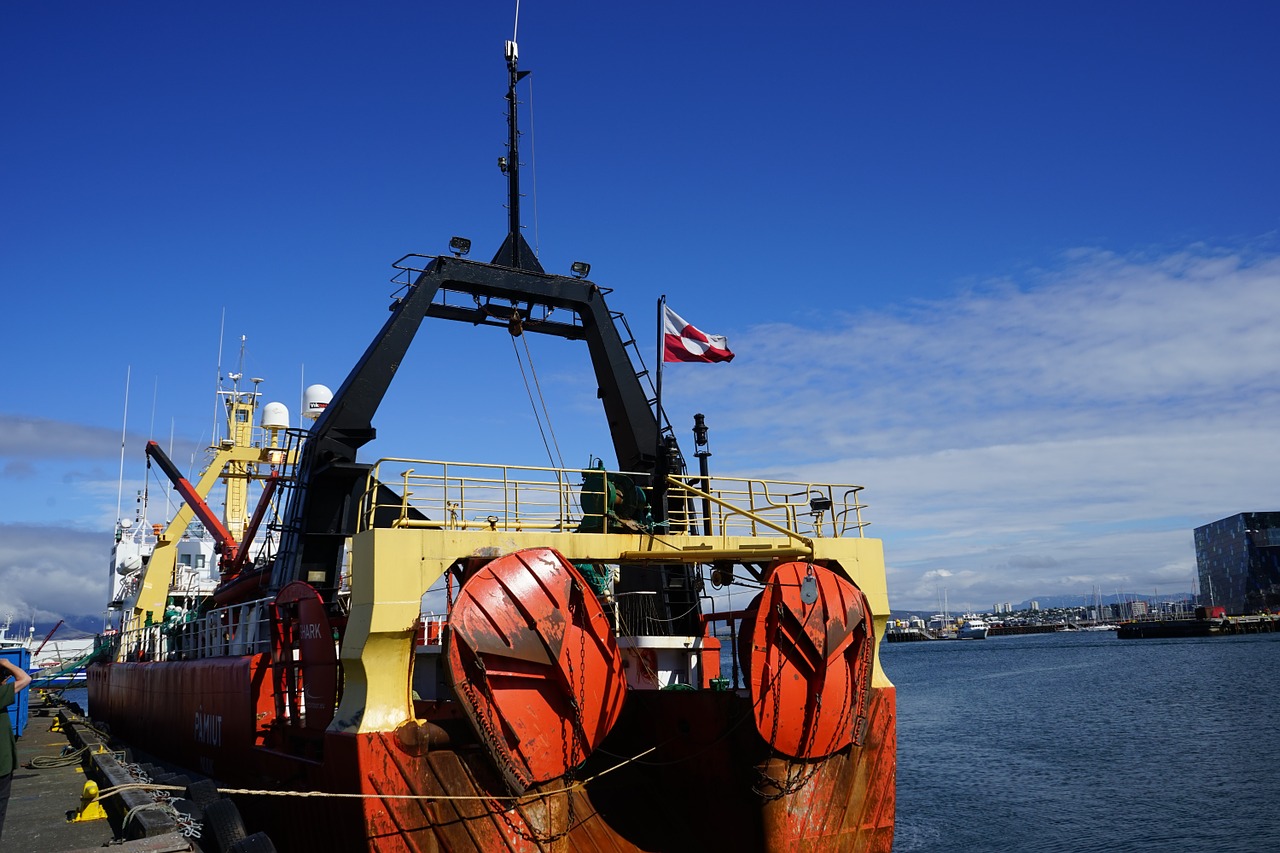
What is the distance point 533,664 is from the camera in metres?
10.8

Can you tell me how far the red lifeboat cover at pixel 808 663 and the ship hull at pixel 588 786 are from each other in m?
0.38

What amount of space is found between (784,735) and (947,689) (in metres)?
56.9

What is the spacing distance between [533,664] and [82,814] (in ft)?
19.9

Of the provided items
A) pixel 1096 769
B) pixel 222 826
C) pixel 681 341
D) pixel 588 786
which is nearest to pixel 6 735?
pixel 222 826

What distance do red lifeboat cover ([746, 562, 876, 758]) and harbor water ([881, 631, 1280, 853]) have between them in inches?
333

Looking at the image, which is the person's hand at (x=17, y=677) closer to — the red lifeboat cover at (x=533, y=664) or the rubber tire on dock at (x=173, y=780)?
the red lifeboat cover at (x=533, y=664)

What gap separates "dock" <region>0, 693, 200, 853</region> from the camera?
8.99 m

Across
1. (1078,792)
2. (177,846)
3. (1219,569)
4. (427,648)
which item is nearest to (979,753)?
(1078,792)

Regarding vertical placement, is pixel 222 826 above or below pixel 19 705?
below

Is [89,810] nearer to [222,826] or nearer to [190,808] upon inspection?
[190,808]

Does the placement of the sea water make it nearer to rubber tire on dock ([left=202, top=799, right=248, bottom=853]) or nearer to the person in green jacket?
rubber tire on dock ([left=202, top=799, right=248, bottom=853])

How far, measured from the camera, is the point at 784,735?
11562 millimetres

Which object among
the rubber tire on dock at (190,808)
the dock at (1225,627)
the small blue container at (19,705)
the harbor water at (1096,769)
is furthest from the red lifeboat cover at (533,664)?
the dock at (1225,627)

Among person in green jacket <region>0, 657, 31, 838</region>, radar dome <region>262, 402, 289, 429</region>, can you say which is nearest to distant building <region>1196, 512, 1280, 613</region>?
radar dome <region>262, 402, 289, 429</region>
